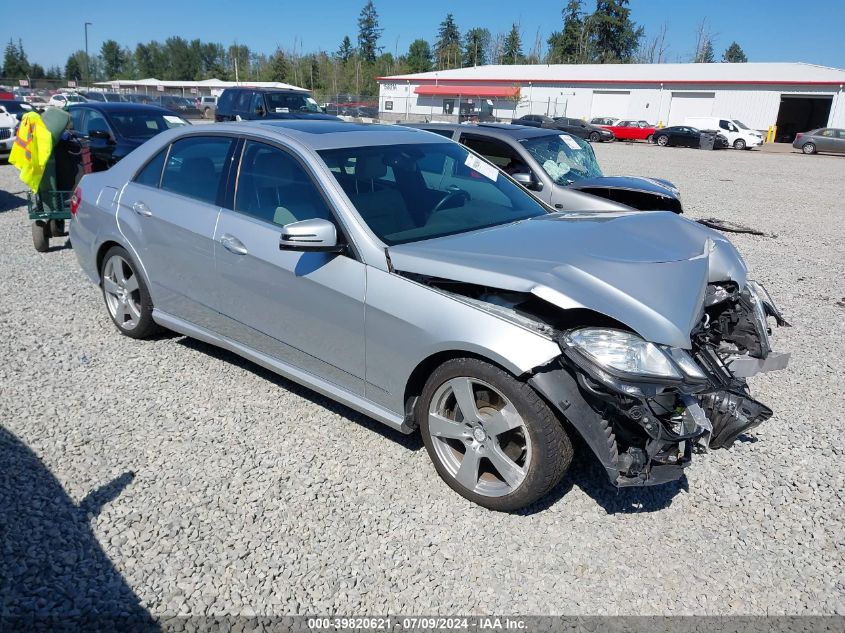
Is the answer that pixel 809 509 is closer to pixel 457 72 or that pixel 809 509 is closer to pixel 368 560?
pixel 368 560

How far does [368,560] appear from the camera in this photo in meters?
2.90

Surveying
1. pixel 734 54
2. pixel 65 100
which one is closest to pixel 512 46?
pixel 734 54

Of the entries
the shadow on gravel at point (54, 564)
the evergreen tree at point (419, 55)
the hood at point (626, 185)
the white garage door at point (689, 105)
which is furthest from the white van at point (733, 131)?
the evergreen tree at point (419, 55)

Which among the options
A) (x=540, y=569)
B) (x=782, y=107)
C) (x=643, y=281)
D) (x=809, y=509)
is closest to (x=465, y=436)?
(x=540, y=569)

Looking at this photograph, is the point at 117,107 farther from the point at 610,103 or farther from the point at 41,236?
the point at 610,103

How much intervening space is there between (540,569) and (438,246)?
5.26 feet

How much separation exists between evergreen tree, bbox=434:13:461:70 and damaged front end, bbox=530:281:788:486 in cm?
11341

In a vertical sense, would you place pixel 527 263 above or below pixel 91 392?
above

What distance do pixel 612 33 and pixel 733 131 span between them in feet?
210

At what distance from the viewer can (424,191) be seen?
4012mm

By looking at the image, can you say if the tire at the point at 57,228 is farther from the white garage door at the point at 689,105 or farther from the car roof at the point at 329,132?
the white garage door at the point at 689,105

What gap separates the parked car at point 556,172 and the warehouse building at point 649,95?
104ft

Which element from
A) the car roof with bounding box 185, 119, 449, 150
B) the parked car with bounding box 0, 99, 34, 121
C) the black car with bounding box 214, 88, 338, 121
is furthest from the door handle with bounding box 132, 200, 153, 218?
the parked car with bounding box 0, 99, 34, 121

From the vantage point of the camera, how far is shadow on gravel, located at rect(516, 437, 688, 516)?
10.8ft
